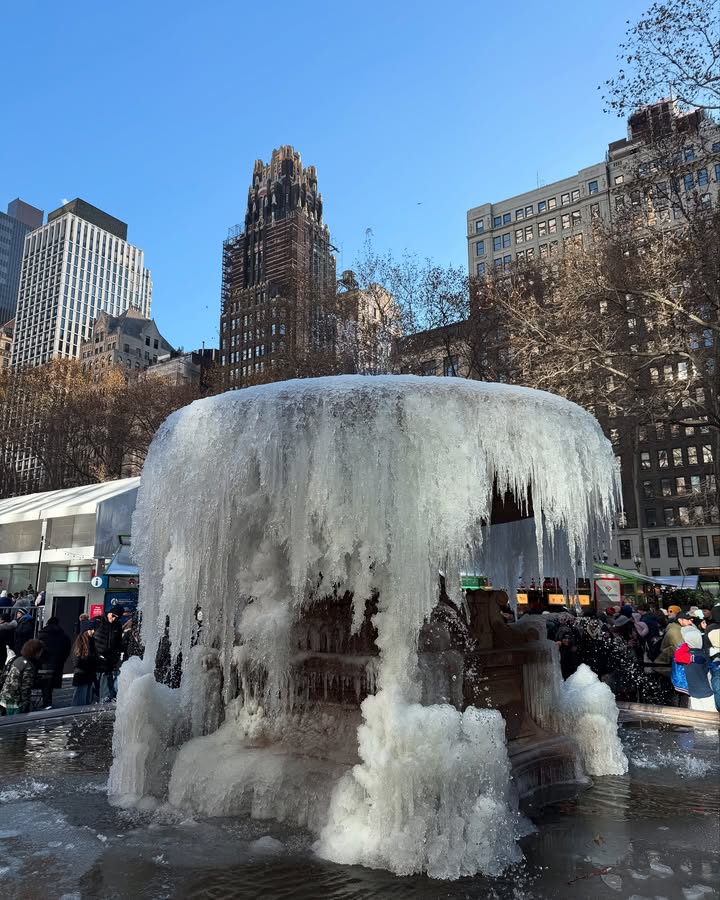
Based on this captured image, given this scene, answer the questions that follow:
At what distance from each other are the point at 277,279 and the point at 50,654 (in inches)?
2130

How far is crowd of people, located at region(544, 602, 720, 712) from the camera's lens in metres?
9.68

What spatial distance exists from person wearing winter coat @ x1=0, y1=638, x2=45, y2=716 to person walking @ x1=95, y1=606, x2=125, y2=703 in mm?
1627

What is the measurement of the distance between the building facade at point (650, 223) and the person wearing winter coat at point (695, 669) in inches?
404

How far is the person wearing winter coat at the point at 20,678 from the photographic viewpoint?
8594mm

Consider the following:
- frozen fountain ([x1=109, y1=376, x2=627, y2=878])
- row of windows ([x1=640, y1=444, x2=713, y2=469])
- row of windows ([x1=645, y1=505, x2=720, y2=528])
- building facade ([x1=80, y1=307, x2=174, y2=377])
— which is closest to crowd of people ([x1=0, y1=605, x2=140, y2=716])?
frozen fountain ([x1=109, y1=376, x2=627, y2=878])

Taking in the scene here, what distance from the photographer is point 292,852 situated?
446 centimetres

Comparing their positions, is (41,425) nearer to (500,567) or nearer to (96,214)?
(500,567)

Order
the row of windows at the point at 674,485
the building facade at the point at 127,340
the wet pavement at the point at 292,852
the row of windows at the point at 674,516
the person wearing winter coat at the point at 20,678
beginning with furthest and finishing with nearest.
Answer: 1. the building facade at the point at 127,340
2. the row of windows at the point at 674,485
3. the row of windows at the point at 674,516
4. the person wearing winter coat at the point at 20,678
5. the wet pavement at the point at 292,852

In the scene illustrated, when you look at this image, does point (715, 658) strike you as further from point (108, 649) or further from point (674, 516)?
point (674, 516)

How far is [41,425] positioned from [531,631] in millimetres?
36725

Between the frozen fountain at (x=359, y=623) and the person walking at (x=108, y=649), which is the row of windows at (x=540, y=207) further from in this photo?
the frozen fountain at (x=359, y=623)

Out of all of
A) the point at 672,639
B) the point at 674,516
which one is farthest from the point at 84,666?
the point at 674,516

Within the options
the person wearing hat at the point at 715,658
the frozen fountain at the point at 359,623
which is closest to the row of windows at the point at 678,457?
the person wearing hat at the point at 715,658

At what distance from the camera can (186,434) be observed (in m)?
5.86
